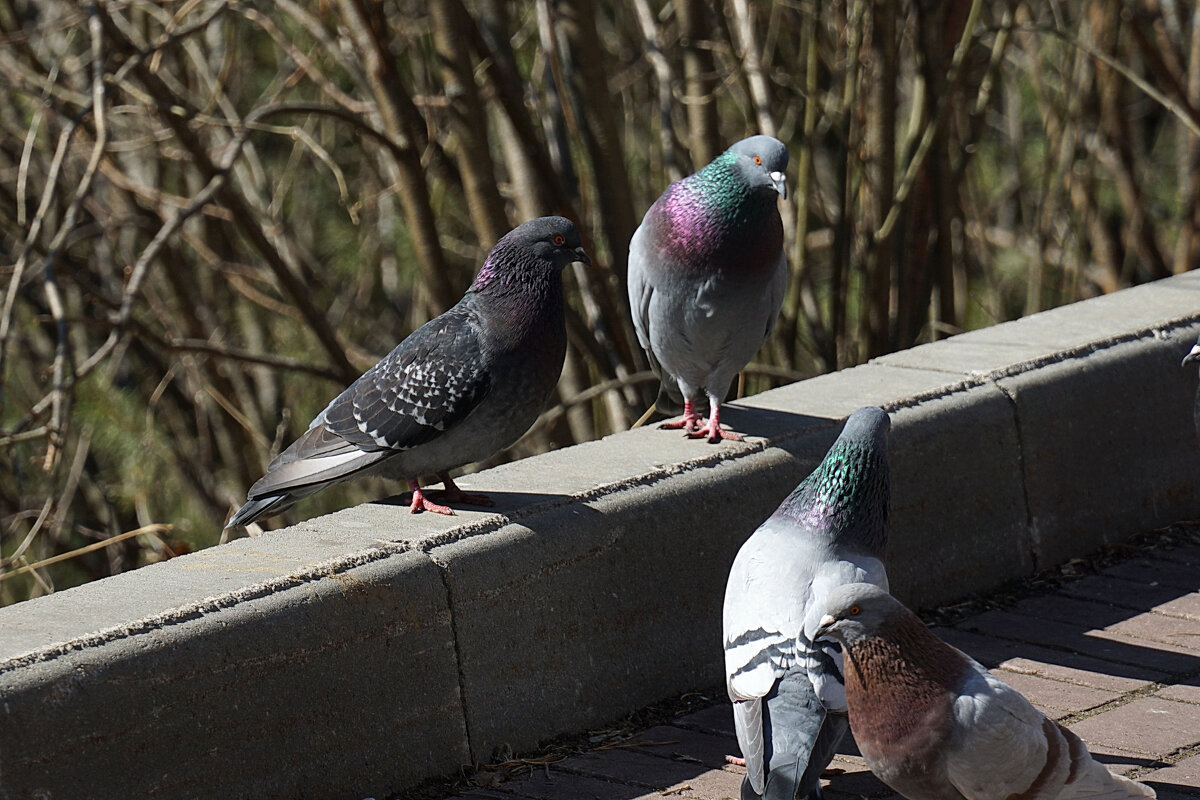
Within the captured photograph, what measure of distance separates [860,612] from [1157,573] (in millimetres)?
2029

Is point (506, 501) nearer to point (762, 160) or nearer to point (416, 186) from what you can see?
point (762, 160)

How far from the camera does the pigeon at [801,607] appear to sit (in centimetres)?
271

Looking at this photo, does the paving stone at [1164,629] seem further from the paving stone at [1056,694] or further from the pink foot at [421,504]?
the pink foot at [421,504]

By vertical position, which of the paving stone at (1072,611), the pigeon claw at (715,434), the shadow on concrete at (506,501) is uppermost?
the shadow on concrete at (506,501)

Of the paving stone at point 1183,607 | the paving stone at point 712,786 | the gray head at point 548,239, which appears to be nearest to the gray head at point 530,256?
the gray head at point 548,239

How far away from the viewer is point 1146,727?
3.22m

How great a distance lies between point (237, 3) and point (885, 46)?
252 centimetres

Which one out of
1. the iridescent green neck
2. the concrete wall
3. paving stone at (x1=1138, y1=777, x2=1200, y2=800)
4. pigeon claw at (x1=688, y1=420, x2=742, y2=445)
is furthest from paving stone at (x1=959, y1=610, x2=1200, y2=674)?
the iridescent green neck

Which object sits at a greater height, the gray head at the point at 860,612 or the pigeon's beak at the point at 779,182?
the pigeon's beak at the point at 779,182

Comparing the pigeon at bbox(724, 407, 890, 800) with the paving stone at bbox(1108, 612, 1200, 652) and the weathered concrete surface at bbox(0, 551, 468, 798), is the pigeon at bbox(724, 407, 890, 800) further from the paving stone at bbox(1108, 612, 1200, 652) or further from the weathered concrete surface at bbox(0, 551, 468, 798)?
the paving stone at bbox(1108, 612, 1200, 652)

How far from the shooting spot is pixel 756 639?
9.14 feet

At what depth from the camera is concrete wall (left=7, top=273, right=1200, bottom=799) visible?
2.66 meters

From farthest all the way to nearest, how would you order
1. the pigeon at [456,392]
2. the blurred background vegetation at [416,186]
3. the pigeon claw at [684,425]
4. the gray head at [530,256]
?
the blurred background vegetation at [416,186]
the pigeon claw at [684,425]
the gray head at [530,256]
the pigeon at [456,392]

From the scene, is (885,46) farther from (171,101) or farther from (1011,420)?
(171,101)
